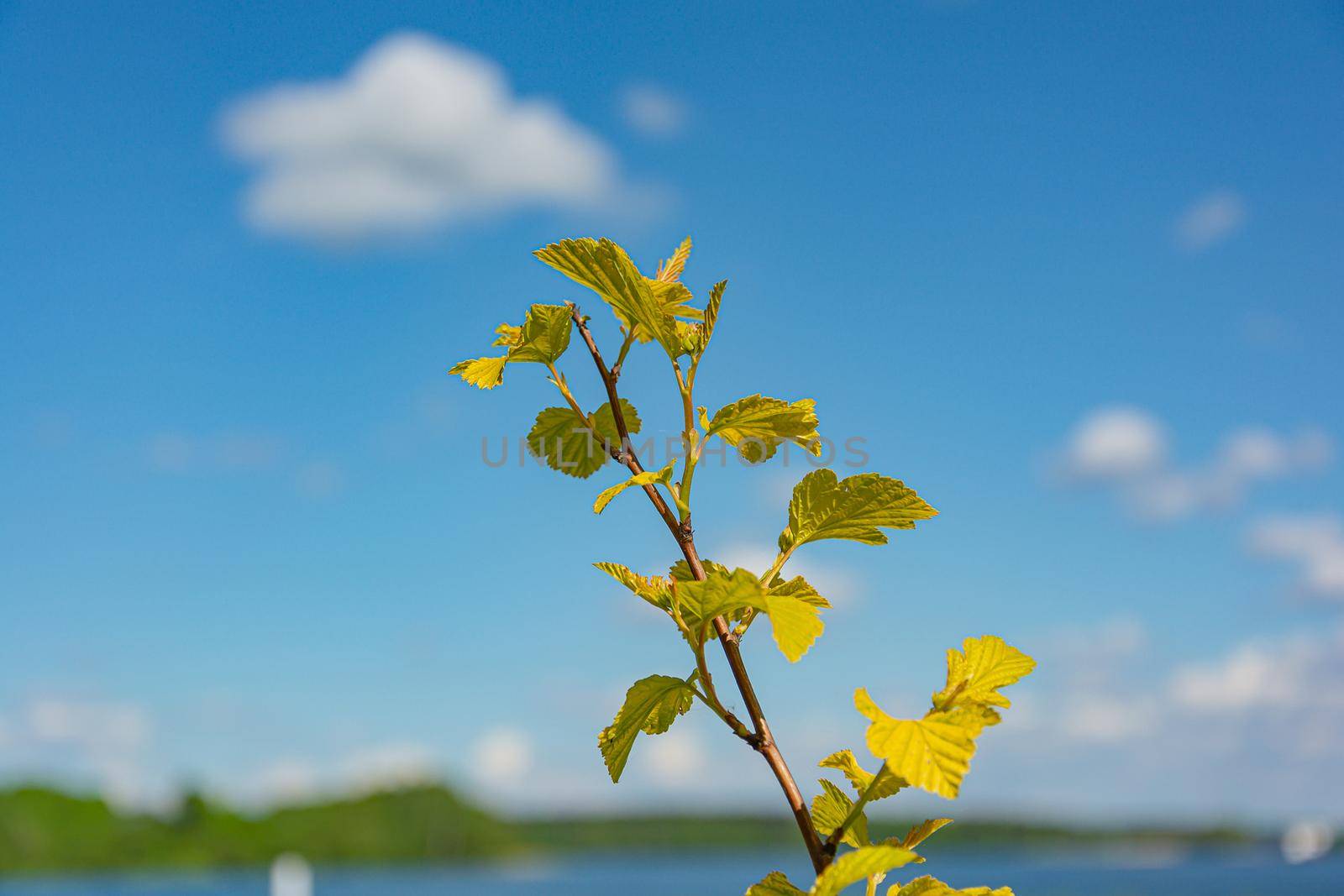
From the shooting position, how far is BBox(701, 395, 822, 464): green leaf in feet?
3.28

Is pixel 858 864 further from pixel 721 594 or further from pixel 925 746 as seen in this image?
pixel 721 594

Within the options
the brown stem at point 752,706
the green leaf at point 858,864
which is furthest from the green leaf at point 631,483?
the green leaf at point 858,864

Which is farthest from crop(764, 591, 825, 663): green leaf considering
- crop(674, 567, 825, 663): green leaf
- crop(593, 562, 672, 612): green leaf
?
crop(593, 562, 672, 612): green leaf

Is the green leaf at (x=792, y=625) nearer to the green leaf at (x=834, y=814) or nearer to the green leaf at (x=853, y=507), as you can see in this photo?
the green leaf at (x=853, y=507)

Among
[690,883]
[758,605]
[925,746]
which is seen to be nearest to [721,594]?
[758,605]

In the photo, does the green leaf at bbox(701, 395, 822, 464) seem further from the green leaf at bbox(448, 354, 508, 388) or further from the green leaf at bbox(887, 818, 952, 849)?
the green leaf at bbox(887, 818, 952, 849)

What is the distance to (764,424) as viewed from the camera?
1.03 metres

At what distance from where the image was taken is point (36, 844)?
71312mm

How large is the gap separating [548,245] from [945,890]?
28.4 inches

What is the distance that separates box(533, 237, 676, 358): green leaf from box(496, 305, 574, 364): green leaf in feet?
0.22

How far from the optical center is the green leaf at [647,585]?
931 millimetres

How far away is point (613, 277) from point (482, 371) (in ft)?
0.65

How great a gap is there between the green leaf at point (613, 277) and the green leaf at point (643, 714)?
1.07 ft

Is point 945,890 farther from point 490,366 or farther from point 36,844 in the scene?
point 36,844
